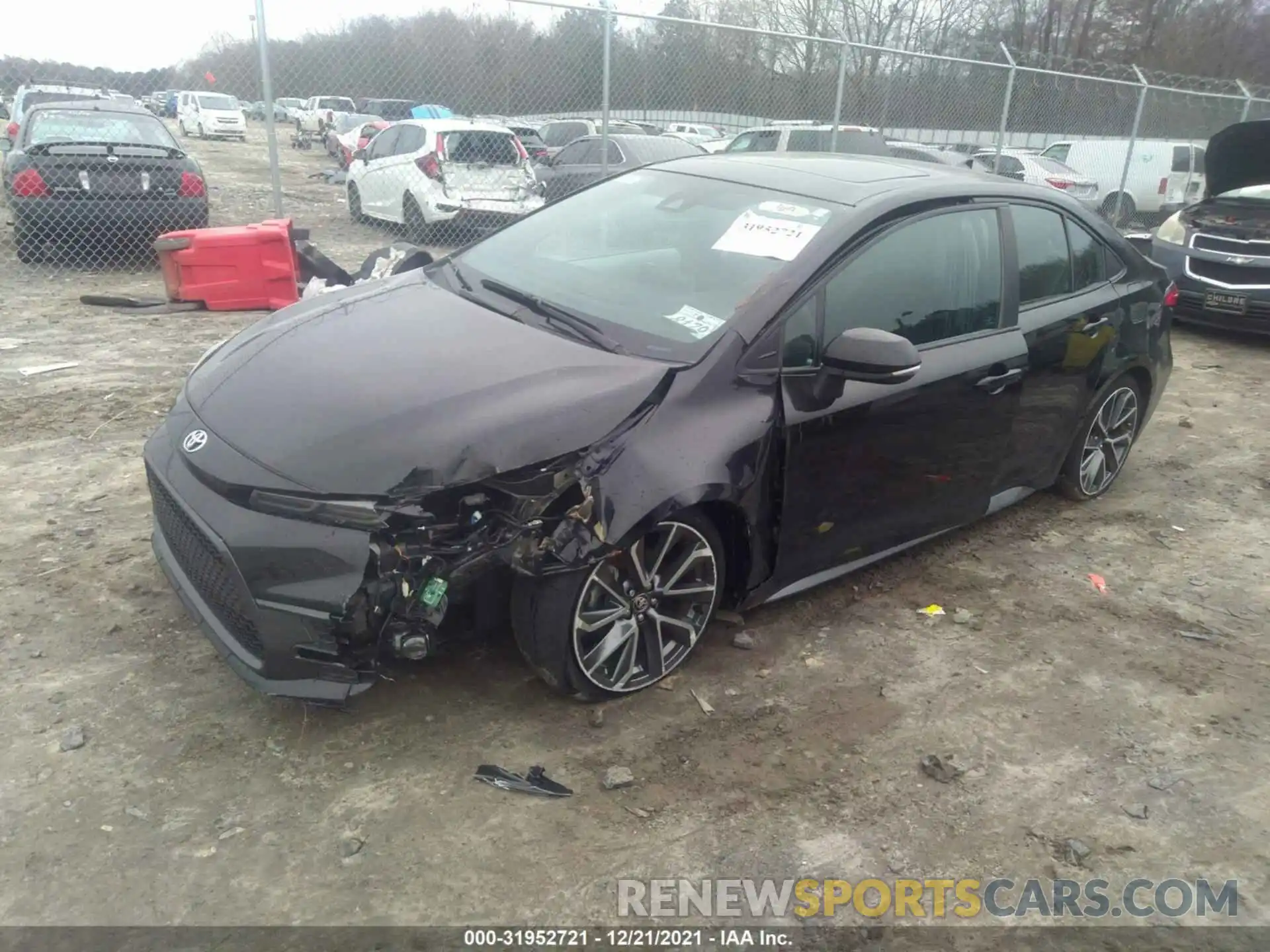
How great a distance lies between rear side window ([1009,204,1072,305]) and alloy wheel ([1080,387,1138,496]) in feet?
2.65

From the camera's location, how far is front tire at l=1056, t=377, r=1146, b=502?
4703mm

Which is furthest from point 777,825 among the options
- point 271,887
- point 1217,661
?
point 1217,661

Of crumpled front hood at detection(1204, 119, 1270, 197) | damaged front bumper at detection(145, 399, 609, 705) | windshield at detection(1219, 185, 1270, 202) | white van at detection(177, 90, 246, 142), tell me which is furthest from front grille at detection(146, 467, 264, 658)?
white van at detection(177, 90, 246, 142)

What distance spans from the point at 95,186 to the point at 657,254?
7242mm

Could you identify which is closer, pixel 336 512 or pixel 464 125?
pixel 336 512

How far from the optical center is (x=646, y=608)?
306 centimetres

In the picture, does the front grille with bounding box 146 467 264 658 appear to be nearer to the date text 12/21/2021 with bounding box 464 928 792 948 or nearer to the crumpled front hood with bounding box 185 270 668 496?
the crumpled front hood with bounding box 185 270 668 496

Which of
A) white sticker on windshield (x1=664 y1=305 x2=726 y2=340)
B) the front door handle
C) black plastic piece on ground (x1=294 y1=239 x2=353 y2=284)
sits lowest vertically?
black plastic piece on ground (x1=294 y1=239 x2=353 y2=284)

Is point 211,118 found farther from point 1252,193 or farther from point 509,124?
point 1252,193

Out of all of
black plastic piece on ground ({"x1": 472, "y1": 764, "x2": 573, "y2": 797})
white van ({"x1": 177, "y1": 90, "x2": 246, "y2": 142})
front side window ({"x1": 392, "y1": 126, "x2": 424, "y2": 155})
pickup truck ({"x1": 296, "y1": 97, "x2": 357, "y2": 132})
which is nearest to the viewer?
black plastic piece on ground ({"x1": 472, "y1": 764, "x2": 573, "y2": 797})

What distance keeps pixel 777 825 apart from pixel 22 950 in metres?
1.88

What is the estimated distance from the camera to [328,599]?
251 centimetres

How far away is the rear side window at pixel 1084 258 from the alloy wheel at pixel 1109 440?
63cm

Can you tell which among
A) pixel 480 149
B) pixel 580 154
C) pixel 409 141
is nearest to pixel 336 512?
pixel 480 149
